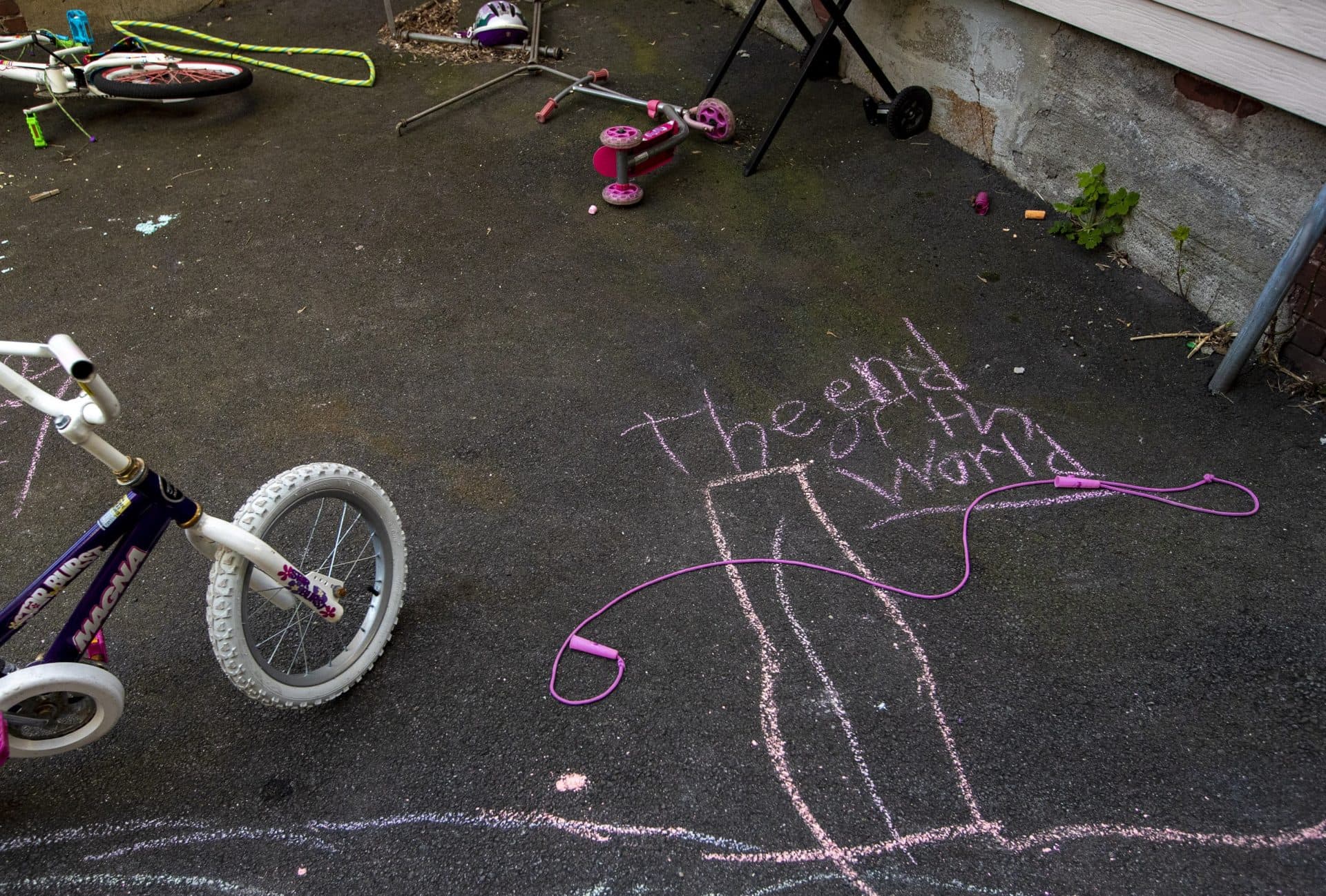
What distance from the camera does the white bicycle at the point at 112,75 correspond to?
5.27 metres

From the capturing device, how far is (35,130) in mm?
5230

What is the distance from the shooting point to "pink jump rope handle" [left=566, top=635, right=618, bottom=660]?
2.61m

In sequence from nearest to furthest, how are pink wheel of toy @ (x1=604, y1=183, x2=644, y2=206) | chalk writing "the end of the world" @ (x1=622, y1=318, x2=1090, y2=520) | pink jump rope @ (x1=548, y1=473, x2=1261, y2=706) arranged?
pink jump rope @ (x1=548, y1=473, x2=1261, y2=706) → chalk writing "the end of the world" @ (x1=622, y1=318, x2=1090, y2=520) → pink wheel of toy @ (x1=604, y1=183, x2=644, y2=206)

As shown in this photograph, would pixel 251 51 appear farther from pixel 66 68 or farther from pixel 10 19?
pixel 10 19

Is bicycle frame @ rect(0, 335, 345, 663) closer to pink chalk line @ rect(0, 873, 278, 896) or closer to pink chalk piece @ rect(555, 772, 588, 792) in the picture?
pink chalk line @ rect(0, 873, 278, 896)

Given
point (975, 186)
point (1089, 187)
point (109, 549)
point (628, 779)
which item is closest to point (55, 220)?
point (109, 549)

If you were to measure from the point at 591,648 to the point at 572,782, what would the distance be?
41 centimetres

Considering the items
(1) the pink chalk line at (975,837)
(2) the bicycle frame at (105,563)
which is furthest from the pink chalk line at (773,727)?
(2) the bicycle frame at (105,563)

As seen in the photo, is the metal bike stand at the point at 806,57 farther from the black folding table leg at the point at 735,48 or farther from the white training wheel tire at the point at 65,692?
the white training wheel tire at the point at 65,692

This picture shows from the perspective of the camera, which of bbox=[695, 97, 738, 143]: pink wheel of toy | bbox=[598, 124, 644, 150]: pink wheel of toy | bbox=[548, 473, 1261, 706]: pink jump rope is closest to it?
bbox=[548, 473, 1261, 706]: pink jump rope

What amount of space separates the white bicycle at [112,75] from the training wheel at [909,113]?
3972mm

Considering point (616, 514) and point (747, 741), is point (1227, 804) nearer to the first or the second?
point (747, 741)

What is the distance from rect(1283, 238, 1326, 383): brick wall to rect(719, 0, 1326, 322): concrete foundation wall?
15cm

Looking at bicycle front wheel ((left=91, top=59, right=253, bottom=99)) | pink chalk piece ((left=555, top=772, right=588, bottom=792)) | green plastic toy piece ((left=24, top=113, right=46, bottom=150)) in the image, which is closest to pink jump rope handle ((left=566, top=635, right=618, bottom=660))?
pink chalk piece ((left=555, top=772, right=588, bottom=792))
